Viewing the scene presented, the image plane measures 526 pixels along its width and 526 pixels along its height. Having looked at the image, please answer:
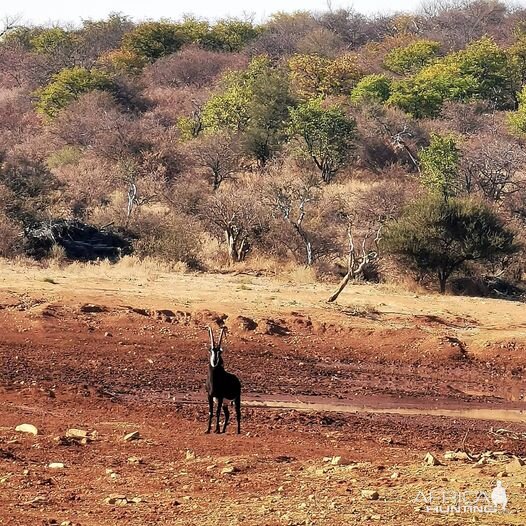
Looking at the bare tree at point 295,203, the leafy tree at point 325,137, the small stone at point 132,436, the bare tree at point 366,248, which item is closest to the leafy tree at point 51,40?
the leafy tree at point 325,137

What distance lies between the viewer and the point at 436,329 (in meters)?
19.8

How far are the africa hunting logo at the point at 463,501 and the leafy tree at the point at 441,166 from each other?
91.5 feet

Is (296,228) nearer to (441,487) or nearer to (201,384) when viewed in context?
(201,384)

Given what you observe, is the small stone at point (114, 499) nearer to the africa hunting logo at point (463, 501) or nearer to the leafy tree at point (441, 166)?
the africa hunting logo at point (463, 501)

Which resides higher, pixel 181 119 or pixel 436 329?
pixel 181 119

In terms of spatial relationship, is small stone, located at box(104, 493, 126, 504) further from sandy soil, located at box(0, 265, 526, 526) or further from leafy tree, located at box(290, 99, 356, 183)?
leafy tree, located at box(290, 99, 356, 183)

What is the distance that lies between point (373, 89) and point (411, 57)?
12967 mm

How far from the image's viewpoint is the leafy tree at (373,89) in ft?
174

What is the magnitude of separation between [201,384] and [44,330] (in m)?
4.16

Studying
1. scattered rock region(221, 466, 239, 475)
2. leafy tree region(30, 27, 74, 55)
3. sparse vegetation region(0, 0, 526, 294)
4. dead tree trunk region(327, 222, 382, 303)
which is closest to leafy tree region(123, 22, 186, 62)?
sparse vegetation region(0, 0, 526, 294)

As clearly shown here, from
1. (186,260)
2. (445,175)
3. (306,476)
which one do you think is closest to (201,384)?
(306,476)

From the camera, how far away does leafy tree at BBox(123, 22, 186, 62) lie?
71.8m

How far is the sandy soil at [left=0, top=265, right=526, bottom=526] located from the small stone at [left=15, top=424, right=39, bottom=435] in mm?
129

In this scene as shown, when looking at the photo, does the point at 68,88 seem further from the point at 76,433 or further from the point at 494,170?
the point at 76,433
